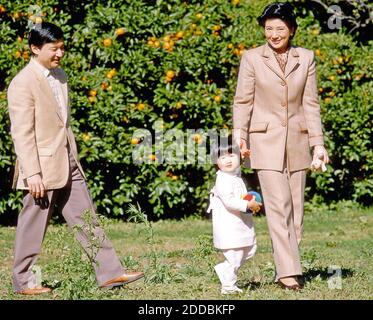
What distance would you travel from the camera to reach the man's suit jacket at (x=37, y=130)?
5875 millimetres

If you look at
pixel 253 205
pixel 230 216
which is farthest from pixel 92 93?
pixel 253 205

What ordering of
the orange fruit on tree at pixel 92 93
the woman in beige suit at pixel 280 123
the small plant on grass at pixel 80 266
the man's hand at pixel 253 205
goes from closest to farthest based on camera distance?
the man's hand at pixel 253 205 → the small plant on grass at pixel 80 266 → the woman in beige suit at pixel 280 123 → the orange fruit on tree at pixel 92 93

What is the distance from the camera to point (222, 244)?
18.9 ft

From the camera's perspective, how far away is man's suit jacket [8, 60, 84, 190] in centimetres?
588

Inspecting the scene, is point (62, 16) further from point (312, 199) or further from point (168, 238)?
point (312, 199)

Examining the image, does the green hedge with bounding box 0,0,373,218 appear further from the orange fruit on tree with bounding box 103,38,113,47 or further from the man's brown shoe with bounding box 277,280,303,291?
the man's brown shoe with bounding box 277,280,303,291

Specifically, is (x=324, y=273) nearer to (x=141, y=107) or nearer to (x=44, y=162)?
(x=44, y=162)

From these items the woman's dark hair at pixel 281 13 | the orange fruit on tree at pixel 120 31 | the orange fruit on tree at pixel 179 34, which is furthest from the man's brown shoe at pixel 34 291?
the orange fruit on tree at pixel 179 34

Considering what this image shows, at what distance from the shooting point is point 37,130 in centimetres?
594

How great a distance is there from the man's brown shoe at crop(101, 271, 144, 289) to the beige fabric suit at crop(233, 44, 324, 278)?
897 millimetres

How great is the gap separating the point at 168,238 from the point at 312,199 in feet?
7.35

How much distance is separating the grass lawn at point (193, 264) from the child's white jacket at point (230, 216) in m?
0.33

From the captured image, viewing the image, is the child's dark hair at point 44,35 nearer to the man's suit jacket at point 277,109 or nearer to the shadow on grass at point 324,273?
the man's suit jacket at point 277,109

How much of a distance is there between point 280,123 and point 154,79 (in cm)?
350
